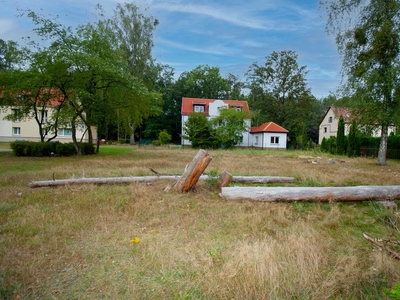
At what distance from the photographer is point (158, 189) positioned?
6.72 meters

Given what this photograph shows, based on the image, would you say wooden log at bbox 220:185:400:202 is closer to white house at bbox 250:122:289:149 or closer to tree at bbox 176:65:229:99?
white house at bbox 250:122:289:149

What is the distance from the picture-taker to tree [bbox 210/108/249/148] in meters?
29.8

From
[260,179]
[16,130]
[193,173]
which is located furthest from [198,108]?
[193,173]

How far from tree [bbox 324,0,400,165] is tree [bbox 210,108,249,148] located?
15904mm

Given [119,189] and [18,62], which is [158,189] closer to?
[119,189]

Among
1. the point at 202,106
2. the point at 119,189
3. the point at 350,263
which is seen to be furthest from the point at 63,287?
the point at 202,106

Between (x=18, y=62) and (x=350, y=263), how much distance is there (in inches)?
776

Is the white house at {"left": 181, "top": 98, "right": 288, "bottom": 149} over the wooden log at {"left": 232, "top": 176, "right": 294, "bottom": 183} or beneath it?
over

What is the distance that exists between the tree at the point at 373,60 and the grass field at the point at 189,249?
1096cm

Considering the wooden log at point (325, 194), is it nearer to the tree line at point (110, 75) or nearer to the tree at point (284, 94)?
the tree line at point (110, 75)

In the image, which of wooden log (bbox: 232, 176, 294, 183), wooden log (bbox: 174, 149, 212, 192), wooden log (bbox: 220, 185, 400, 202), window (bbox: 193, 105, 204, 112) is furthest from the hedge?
window (bbox: 193, 105, 204, 112)

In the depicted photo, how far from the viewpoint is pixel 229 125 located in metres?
30.1

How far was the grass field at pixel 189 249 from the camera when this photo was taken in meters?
2.38

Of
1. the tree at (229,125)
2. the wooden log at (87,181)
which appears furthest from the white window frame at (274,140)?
the wooden log at (87,181)
